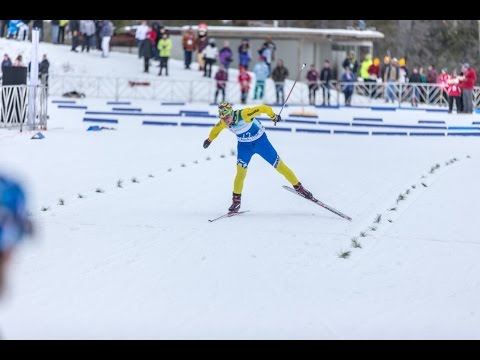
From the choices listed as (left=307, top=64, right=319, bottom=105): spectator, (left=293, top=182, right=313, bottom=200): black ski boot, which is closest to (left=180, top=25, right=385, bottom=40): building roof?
(left=307, top=64, right=319, bottom=105): spectator

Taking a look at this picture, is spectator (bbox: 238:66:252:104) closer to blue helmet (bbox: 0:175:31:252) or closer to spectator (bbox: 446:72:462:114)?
spectator (bbox: 446:72:462:114)

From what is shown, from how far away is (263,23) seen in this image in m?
54.2

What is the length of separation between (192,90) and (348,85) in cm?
548

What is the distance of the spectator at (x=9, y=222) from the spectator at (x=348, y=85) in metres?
32.9

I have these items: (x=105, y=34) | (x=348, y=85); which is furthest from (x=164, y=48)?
(x=348, y=85)

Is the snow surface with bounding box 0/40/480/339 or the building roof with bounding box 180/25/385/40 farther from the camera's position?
the building roof with bounding box 180/25/385/40

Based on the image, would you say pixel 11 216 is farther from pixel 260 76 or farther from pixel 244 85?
pixel 260 76

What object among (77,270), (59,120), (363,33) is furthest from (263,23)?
(77,270)

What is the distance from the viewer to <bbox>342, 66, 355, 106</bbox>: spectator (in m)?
36.0

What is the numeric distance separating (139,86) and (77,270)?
2806 centimetres

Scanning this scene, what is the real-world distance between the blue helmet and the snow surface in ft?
Result: 0.28

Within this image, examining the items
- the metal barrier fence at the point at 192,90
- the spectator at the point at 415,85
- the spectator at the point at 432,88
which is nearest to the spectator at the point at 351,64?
the metal barrier fence at the point at 192,90

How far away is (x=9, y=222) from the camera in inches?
125

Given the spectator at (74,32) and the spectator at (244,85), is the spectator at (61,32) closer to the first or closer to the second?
the spectator at (74,32)
